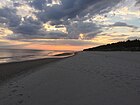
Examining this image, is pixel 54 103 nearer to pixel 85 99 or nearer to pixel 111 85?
pixel 85 99

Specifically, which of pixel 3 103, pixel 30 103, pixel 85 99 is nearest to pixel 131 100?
pixel 85 99

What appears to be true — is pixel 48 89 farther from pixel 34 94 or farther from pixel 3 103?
pixel 3 103

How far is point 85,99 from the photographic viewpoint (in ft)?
32.6

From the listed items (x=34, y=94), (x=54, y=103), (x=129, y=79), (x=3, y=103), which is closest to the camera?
(x=54, y=103)

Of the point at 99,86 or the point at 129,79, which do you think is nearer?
the point at 99,86

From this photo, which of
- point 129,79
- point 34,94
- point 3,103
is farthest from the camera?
point 129,79

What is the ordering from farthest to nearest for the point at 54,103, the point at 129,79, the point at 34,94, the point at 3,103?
the point at 129,79 → the point at 34,94 → the point at 3,103 → the point at 54,103

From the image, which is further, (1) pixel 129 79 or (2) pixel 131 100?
(1) pixel 129 79

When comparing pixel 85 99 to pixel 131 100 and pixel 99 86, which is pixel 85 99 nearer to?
pixel 131 100

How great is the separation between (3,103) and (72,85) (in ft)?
12.3

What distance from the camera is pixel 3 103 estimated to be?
400 inches

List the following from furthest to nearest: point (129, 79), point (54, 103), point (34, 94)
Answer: point (129, 79) → point (34, 94) → point (54, 103)

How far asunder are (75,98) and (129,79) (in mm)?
4705

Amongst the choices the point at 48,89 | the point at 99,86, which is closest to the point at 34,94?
the point at 48,89
